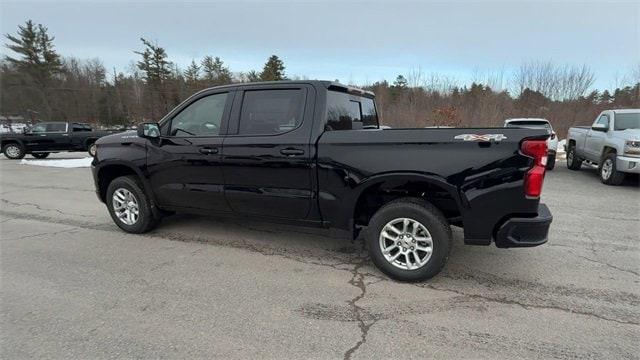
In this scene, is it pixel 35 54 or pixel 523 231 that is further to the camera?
pixel 35 54

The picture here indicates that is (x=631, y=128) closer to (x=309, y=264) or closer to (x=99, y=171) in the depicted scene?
(x=309, y=264)

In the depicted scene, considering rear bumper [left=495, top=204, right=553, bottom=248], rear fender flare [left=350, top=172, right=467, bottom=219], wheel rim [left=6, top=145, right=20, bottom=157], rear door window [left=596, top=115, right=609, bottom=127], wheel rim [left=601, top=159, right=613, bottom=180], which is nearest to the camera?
rear bumper [left=495, top=204, right=553, bottom=248]

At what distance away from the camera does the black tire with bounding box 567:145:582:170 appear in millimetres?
11914

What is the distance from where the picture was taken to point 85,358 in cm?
270

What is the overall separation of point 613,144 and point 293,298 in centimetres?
929

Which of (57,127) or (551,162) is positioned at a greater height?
(57,127)

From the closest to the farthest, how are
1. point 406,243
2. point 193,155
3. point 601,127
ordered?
1. point 406,243
2. point 193,155
3. point 601,127

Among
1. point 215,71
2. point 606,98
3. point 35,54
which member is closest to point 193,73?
point 215,71

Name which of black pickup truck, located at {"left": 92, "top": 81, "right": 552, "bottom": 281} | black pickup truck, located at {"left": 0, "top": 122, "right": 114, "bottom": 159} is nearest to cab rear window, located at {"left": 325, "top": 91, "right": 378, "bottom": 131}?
black pickup truck, located at {"left": 92, "top": 81, "right": 552, "bottom": 281}

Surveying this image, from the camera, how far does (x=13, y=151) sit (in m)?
18.0

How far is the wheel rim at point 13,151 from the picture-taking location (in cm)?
1789

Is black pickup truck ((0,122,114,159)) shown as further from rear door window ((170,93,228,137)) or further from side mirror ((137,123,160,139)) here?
rear door window ((170,93,228,137))

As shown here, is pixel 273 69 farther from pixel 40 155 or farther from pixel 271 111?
pixel 271 111

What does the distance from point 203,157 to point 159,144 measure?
761 mm
